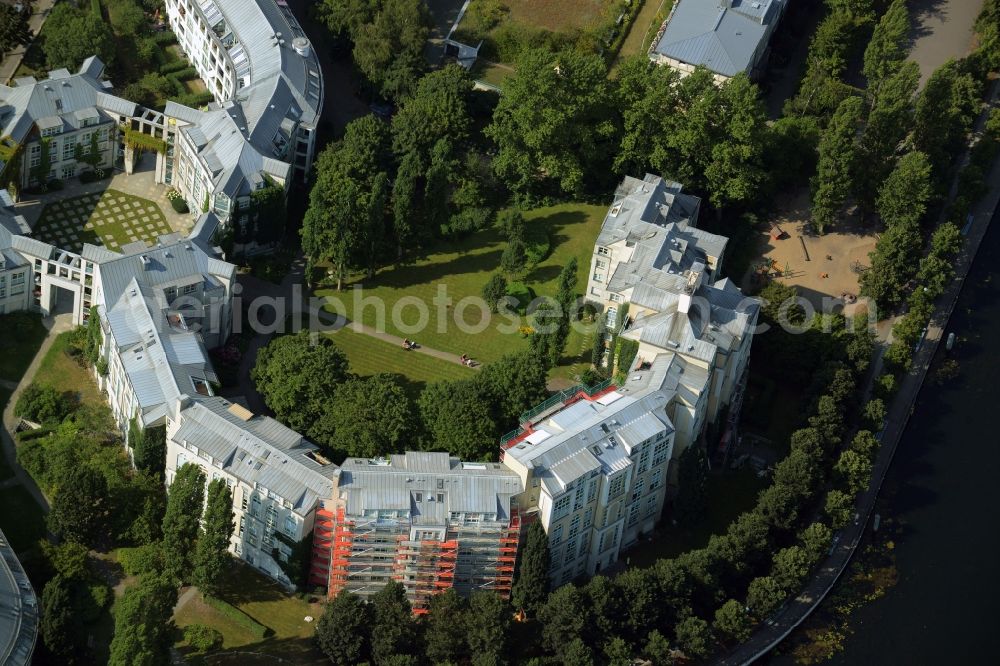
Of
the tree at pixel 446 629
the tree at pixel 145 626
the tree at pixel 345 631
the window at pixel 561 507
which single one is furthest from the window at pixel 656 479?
the tree at pixel 145 626

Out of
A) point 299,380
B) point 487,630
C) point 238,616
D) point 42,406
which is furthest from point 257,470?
point 42,406

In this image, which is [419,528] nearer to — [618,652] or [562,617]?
[562,617]

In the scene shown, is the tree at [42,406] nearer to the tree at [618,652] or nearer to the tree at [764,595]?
the tree at [618,652]

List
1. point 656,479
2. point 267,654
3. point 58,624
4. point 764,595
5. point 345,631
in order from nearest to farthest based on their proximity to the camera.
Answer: point 58,624 → point 345,631 → point 267,654 → point 764,595 → point 656,479

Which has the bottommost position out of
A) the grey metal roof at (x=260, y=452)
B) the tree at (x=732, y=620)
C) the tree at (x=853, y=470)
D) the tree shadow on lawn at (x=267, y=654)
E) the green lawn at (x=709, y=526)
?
the tree shadow on lawn at (x=267, y=654)

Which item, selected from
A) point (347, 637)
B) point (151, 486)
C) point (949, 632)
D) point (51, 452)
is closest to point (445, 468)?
point (347, 637)

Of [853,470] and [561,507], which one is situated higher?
[853,470]
